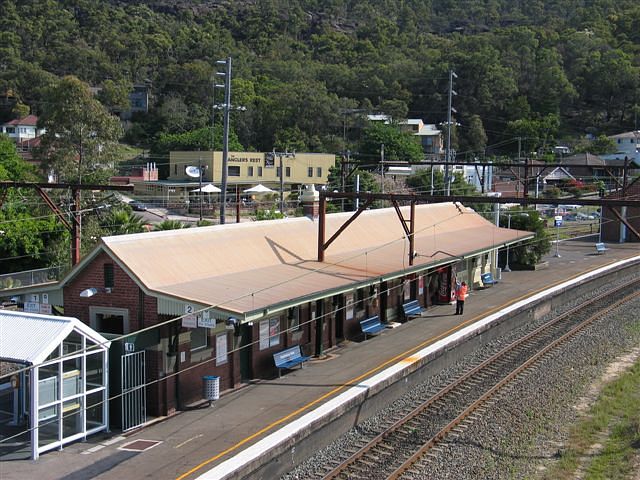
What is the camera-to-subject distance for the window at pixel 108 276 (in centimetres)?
1554

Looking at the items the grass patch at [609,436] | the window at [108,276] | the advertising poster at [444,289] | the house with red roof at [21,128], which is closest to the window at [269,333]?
the window at [108,276]

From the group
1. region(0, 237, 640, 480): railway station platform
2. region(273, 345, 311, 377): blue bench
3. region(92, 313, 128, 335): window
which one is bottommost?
region(0, 237, 640, 480): railway station platform

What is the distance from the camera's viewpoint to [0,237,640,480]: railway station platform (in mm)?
11938

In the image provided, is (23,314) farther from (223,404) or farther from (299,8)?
(299,8)

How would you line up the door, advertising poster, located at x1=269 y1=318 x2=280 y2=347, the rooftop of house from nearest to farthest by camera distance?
1. the door
2. advertising poster, located at x1=269 y1=318 x2=280 y2=347
3. the rooftop of house

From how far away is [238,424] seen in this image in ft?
46.8

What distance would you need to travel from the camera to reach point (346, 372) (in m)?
18.1

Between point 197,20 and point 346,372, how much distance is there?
17628 centimetres

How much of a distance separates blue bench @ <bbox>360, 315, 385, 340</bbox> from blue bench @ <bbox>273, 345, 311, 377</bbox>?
339 cm

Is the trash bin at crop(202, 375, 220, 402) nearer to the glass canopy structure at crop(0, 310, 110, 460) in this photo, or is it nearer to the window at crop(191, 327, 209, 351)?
the window at crop(191, 327, 209, 351)

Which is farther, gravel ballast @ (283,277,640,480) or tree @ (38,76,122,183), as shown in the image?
tree @ (38,76,122,183)

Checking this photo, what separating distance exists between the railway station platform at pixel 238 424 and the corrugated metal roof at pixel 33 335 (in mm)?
1628

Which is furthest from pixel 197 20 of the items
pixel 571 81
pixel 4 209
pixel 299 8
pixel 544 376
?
pixel 544 376

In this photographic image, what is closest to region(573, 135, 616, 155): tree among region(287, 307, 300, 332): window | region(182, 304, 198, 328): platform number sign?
region(287, 307, 300, 332): window
